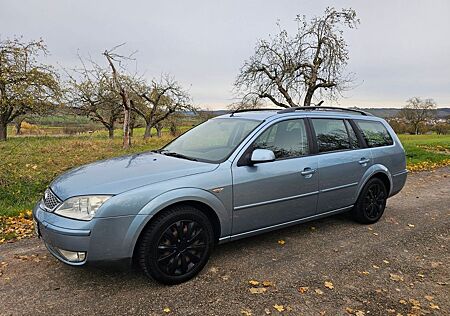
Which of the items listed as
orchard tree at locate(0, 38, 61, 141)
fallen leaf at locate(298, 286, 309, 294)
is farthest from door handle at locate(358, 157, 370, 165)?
orchard tree at locate(0, 38, 61, 141)

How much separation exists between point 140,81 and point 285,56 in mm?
10256

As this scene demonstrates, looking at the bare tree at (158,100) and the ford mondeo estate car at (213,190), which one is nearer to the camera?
the ford mondeo estate car at (213,190)

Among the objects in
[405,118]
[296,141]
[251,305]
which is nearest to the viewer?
[251,305]

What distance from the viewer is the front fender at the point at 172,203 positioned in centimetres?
291

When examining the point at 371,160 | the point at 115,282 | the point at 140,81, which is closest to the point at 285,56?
the point at 140,81

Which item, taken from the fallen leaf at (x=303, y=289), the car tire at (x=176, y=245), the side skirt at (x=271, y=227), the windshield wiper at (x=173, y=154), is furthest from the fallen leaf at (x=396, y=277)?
the windshield wiper at (x=173, y=154)

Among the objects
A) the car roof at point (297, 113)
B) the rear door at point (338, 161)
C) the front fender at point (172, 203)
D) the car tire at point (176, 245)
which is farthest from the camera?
the rear door at point (338, 161)

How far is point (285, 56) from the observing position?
19.0 m

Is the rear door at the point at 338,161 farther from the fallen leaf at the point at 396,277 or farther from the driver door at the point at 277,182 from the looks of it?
the fallen leaf at the point at 396,277

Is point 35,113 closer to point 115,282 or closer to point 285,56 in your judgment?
point 285,56

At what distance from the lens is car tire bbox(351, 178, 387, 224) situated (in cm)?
492

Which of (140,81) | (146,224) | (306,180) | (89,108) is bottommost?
(146,224)

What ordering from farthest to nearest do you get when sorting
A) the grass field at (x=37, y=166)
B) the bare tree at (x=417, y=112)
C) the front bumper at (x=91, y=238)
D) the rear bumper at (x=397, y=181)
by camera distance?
the bare tree at (x=417, y=112), the grass field at (x=37, y=166), the rear bumper at (x=397, y=181), the front bumper at (x=91, y=238)

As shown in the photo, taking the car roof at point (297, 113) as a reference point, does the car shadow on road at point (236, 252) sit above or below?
below
